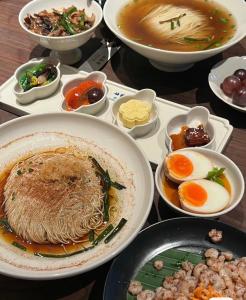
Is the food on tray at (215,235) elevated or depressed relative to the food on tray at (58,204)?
depressed

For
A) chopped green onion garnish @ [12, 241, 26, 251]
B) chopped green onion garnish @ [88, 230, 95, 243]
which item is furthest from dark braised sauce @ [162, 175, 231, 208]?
chopped green onion garnish @ [12, 241, 26, 251]

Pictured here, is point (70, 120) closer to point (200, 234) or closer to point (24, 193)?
point (24, 193)

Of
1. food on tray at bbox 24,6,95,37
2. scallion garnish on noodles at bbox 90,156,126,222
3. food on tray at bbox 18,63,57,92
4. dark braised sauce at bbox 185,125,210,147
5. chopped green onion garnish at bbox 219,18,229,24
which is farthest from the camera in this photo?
chopped green onion garnish at bbox 219,18,229,24

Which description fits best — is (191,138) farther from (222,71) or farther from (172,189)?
(222,71)

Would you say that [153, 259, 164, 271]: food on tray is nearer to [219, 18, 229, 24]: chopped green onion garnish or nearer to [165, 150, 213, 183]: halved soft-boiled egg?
[165, 150, 213, 183]: halved soft-boiled egg

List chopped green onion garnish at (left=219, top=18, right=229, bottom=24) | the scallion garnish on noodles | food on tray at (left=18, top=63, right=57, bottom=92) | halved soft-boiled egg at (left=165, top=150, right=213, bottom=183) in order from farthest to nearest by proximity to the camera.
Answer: chopped green onion garnish at (left=219, top=18, right=229, bottom=24) → food on tray at (left=18, top=63, right=57, bottom=92) → halved soft-boiled egg at (left=165, top=150, right=213, bottom=183) → the scallion garnish on noodles

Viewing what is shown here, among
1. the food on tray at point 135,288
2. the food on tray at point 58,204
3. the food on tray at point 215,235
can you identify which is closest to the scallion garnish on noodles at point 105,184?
the food on tray at point 58,204

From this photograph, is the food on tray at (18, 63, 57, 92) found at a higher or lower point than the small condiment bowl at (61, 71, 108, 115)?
higher

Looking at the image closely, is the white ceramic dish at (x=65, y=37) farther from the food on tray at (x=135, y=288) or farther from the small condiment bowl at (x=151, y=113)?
the food on tray at (x=135, y=288)
